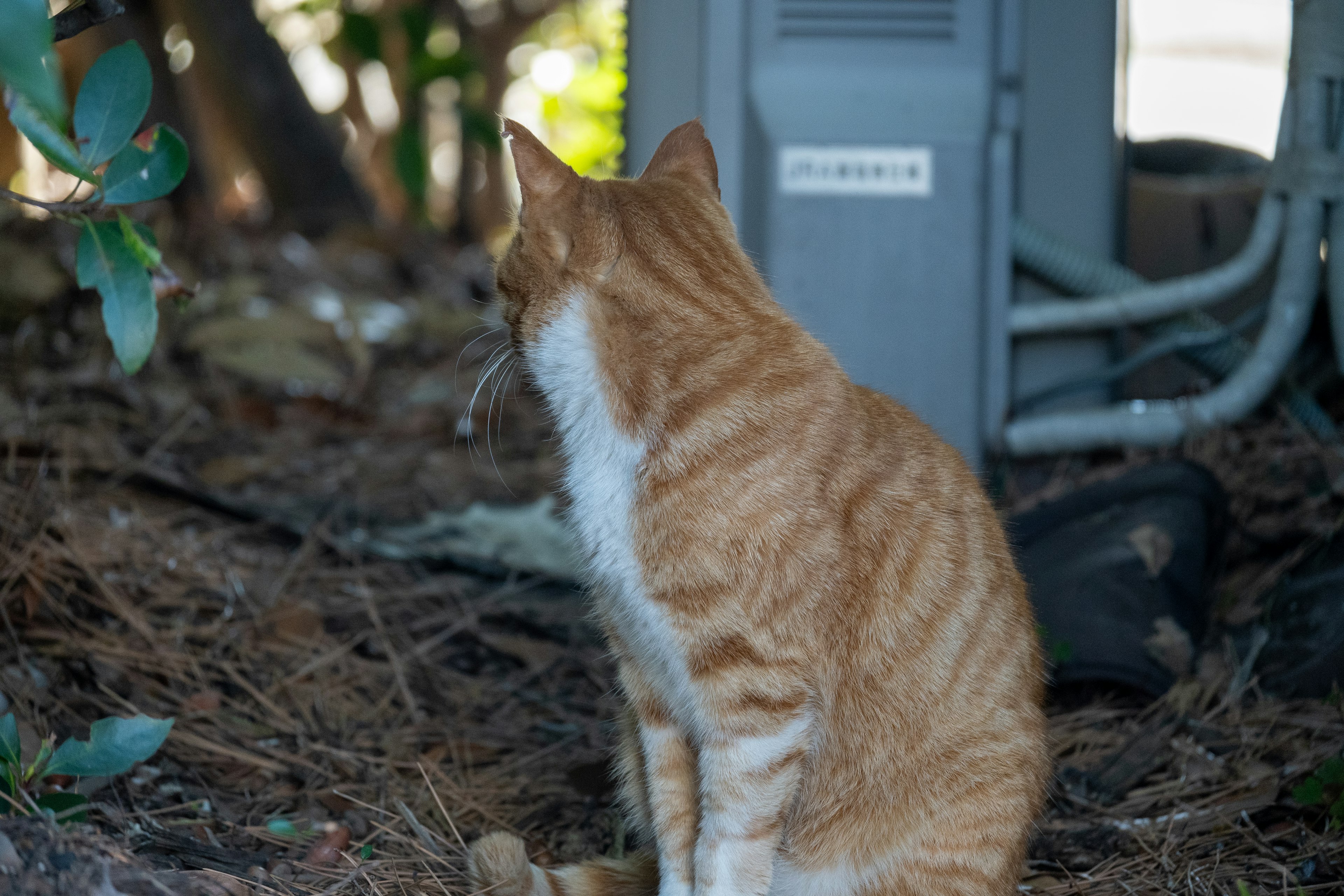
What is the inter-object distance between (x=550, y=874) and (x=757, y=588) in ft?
1.87

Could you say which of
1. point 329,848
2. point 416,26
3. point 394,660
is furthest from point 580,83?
point 329,848

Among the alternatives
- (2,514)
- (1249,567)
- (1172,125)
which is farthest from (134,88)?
(1172,125)

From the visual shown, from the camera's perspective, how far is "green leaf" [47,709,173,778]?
4.63 feet

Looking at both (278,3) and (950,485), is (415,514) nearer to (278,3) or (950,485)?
(950,485)

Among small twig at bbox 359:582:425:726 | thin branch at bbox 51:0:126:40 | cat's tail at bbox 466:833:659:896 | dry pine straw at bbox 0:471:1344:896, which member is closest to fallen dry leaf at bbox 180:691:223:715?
dry pine straw at bbox 0:471:1344:896

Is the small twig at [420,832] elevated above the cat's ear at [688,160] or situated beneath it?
situated beneath

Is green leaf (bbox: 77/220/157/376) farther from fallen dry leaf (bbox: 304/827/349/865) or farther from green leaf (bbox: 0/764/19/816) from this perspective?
fallen dry leaf (bbox: 304/827/349/865)

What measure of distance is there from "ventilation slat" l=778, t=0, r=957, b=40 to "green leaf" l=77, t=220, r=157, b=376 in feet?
5.41

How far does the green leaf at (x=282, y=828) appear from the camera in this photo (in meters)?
1.68

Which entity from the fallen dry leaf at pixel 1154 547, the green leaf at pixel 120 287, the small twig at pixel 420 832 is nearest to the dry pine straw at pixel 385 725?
the small twig at pixel 420 832

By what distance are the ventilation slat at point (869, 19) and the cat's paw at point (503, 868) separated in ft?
6.52

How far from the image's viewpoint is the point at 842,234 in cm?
264

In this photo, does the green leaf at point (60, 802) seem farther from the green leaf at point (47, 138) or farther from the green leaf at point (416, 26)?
the green leaf at point (416, 26)

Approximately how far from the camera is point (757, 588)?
56.6 inches
